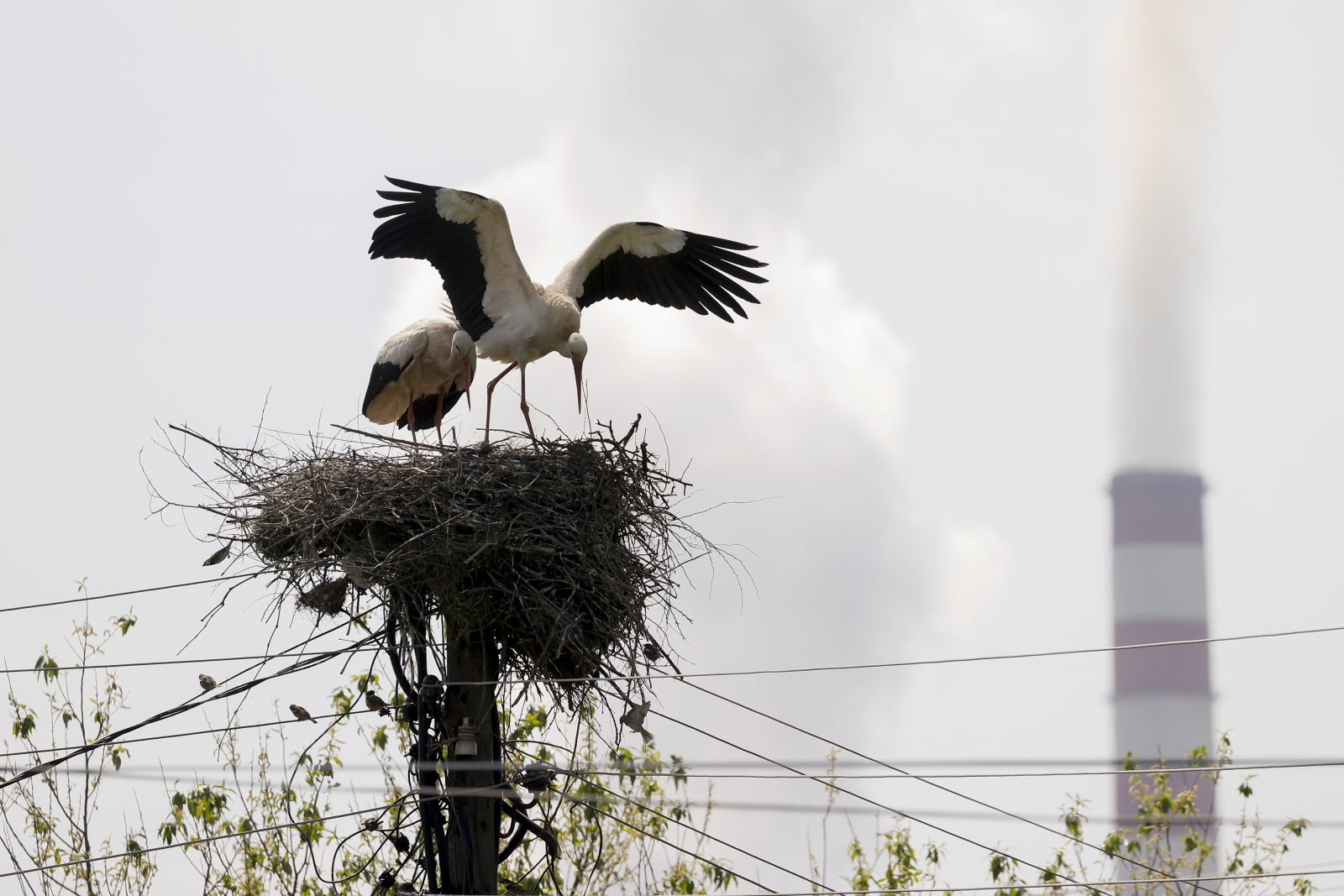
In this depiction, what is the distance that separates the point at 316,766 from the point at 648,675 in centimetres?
400

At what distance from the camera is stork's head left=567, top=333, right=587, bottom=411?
7.76 meters

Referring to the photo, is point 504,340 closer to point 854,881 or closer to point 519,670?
point 519,670

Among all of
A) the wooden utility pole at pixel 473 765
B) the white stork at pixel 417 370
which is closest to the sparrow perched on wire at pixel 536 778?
the wooden utility pole at pixel 473 765

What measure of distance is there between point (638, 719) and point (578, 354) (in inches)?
105

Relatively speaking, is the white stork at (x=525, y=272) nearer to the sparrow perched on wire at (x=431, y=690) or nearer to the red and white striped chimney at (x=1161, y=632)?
the sparrow perched on wire at (x=431, y=690)

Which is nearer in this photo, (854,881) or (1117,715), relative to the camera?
(854,881)

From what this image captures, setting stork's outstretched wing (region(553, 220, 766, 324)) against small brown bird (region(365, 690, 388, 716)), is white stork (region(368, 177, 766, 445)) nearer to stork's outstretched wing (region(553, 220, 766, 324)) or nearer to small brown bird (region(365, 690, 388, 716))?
stork's outstretched wing (region(553, 220, 766, 324))

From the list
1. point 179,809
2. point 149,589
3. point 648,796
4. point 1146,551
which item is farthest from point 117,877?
point 1146,551

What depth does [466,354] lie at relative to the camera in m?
7.73

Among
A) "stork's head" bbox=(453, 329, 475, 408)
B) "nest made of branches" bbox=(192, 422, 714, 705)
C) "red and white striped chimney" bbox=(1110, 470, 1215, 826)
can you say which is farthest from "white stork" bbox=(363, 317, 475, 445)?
"red and white striped chimney" bbox=(1110, 470, 1215, 826)

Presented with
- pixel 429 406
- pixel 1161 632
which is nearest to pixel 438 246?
pixel 429 406

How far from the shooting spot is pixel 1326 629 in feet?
15.8

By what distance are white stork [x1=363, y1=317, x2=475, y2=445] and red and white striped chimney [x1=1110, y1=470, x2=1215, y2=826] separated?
23.6 m

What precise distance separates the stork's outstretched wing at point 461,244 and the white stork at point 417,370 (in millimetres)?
179
